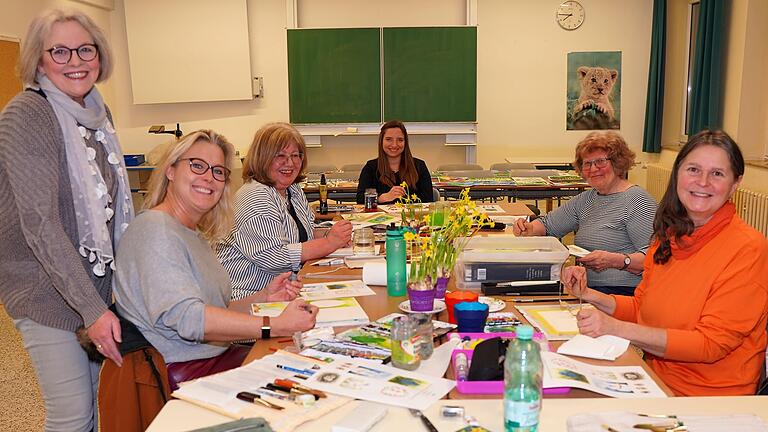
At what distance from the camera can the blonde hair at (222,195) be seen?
2219 millimetres

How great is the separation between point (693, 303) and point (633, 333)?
252mm

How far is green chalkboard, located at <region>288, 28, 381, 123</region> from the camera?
8.02m

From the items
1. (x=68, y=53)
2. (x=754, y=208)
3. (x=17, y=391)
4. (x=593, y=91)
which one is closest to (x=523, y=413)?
(x=68, y=53)

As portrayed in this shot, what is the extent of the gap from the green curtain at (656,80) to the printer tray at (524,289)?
615cm

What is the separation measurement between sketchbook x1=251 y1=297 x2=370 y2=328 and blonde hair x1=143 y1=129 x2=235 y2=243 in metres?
0.31

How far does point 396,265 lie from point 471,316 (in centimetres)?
54

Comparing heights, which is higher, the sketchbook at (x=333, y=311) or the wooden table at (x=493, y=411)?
the sketchbook at (x=333, y=311)

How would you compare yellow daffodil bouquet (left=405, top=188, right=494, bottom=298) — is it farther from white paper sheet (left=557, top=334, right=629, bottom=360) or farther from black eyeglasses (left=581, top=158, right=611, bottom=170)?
black eyeglasses (left=581, top=158, right=611, bottom=170)

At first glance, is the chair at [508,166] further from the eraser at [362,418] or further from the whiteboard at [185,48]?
the eraser at [362,418]

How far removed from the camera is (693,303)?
83.0 inches

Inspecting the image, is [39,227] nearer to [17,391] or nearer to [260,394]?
[260,394]

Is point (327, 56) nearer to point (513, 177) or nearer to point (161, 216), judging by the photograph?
point (513, 177)

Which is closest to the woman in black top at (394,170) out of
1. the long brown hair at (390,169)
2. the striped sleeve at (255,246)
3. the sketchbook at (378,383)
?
the long brown hair at (390,169)

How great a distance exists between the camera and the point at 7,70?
224 inches
